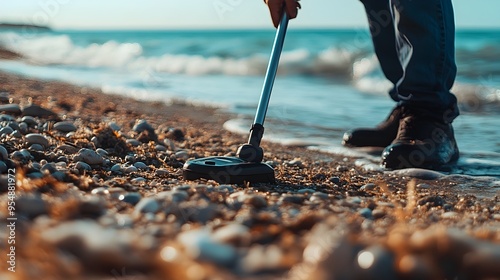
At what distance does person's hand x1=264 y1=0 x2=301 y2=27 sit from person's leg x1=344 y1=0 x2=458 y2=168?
54cm

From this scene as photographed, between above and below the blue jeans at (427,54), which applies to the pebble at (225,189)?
below

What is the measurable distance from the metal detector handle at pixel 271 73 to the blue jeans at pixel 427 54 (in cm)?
63

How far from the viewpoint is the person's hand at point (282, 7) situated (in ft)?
9.06

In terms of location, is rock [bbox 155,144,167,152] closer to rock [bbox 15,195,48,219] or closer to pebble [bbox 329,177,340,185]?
pebble [bbox 329,177,340,185]

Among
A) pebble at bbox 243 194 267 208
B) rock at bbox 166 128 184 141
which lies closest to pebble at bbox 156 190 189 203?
pebble at bbox 243 194 267 208

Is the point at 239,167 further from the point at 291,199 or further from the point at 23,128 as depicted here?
the point at 23,128

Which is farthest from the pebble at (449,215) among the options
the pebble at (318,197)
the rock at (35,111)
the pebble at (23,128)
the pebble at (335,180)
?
the rock at (35,111)

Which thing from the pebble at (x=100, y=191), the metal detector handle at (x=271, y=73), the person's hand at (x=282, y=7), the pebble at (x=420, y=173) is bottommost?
the pebble at (x=420, y=173)

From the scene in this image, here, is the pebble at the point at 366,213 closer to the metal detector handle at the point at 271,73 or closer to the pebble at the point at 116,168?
the metal detector handle at the point at 271,73

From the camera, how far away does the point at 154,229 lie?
1.31 meters

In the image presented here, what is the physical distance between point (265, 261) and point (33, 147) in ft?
5.98

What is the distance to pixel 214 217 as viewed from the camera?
1.54m

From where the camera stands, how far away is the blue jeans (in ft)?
9.52

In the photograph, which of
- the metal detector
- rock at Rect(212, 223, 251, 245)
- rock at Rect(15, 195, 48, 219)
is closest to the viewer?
rock at Rect(212, 223, 251, 245)
